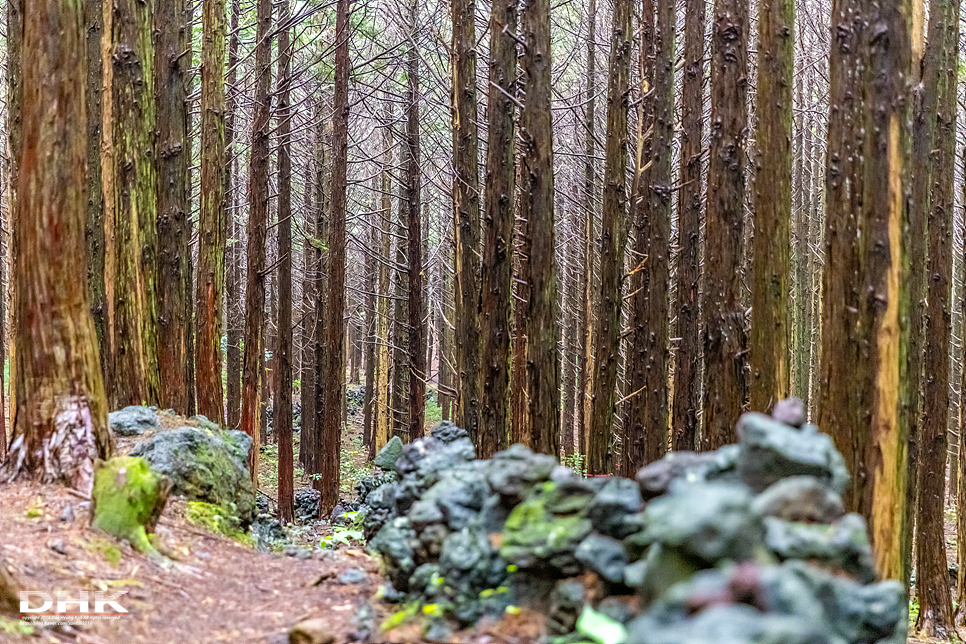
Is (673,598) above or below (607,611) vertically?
above

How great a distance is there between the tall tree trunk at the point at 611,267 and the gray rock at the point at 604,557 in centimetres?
737

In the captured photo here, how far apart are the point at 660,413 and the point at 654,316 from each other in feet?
4.34

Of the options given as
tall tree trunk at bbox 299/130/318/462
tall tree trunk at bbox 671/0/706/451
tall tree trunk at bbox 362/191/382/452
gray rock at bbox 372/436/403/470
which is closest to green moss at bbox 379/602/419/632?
gray rock at bbox 372/436/403/470

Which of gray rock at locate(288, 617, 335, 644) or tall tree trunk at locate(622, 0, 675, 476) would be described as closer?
gray rock at locate(288, 617, 335, 644)

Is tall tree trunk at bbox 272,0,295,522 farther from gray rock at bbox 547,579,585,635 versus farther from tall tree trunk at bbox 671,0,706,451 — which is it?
gray rock at bbox 547,579,585,635


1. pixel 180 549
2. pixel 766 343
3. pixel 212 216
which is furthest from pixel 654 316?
pixel 180 549

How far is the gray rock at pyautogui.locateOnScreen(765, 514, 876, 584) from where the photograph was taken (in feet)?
7.93

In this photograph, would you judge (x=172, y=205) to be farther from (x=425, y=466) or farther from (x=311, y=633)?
(x=311, y=633)

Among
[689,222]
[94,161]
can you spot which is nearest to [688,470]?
[689,222]

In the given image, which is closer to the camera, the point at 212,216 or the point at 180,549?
the point at 180,549

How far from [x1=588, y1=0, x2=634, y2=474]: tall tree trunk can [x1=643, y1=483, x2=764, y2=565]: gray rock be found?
8.16 m

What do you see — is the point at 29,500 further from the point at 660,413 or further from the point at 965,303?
the point at 965,303

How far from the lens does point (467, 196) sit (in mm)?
9719

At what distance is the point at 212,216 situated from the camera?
10.3 m
